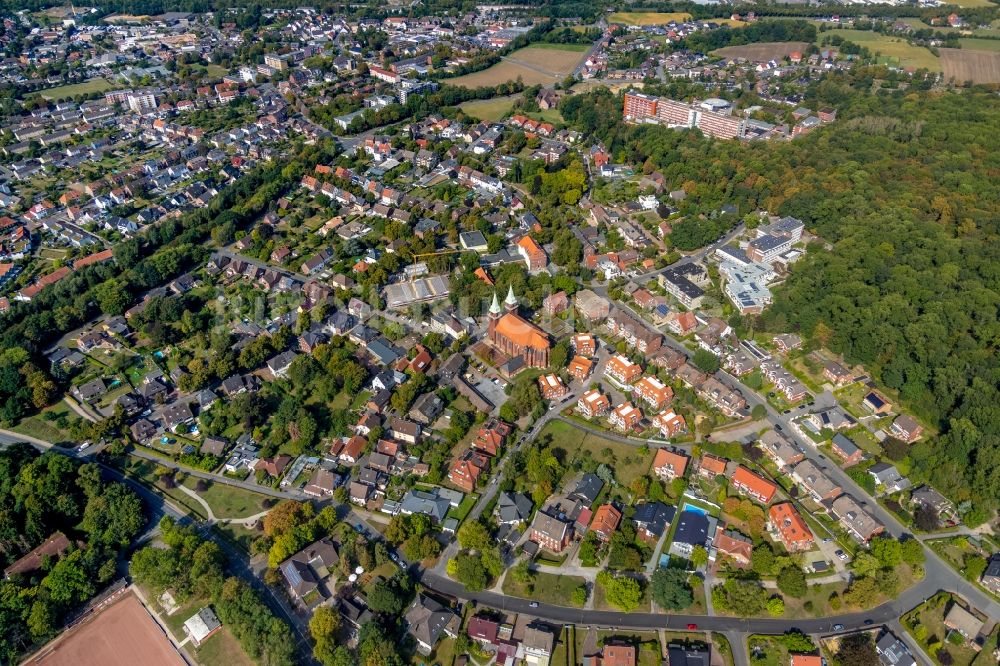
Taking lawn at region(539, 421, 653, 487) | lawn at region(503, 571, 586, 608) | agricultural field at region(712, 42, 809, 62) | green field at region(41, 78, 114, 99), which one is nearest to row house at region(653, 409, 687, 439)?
lawn at region(539, 421, 653, 487)

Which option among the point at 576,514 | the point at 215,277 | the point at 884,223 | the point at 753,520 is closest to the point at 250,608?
the point at 576,514

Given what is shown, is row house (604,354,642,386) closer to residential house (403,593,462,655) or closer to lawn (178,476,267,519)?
residential house (403,593,462,655)

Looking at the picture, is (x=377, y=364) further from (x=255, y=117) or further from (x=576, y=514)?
(x=255, y=117)

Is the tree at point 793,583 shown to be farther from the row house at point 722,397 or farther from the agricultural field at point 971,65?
the agricultural field at point 971,65

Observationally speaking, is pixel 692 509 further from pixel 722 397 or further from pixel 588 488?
pixel 722 397

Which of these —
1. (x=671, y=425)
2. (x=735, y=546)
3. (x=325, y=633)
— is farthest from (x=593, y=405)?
(x=325, y=633)
